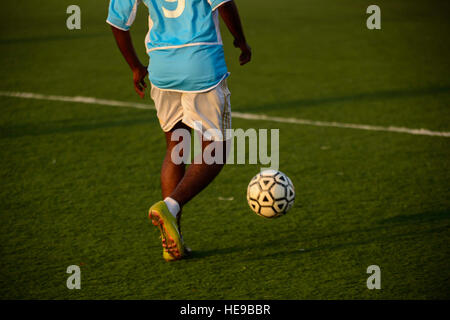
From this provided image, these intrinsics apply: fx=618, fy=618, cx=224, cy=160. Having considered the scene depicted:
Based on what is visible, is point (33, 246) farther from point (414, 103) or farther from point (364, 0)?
point (364, 0)

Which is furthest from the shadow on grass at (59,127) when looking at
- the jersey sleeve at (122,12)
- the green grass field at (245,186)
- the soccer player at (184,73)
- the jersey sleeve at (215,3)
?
the jersey sleeve at (215,3)

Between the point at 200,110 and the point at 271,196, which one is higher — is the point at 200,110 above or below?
above

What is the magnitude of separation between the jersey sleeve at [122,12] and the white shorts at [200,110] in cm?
42

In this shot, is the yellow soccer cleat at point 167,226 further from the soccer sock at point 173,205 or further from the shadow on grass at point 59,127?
the shadow on grass at point 59,127

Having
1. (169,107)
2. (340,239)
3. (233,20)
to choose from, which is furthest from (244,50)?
(340,239)

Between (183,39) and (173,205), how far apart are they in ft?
3.03

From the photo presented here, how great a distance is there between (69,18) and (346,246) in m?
12.3

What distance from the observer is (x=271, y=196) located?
3.85m

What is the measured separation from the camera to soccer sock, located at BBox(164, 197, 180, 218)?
3387 mm

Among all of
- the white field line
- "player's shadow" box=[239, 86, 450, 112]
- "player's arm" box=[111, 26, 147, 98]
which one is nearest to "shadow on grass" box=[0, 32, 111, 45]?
the white field line

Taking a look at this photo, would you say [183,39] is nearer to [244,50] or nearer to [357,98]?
[244,50]

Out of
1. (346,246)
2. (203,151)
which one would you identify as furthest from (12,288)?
(346,246)

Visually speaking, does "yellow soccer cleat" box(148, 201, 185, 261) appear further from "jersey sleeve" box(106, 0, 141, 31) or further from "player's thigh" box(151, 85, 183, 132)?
"jersey sleeve" box(106, 0, 141, 31)

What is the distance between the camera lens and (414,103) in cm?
706
